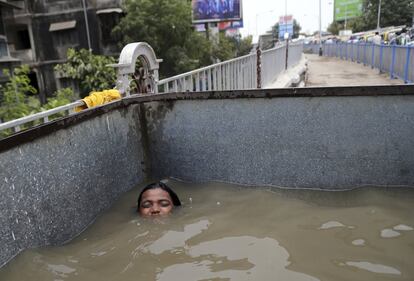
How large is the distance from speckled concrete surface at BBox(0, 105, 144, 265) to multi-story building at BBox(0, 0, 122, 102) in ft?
73.1

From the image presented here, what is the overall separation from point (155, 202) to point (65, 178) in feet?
2.57

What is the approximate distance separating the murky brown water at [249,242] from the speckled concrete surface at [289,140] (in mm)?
162

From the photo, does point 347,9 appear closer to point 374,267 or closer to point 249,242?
point 249,242

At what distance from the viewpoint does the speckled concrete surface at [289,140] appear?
10.2ft

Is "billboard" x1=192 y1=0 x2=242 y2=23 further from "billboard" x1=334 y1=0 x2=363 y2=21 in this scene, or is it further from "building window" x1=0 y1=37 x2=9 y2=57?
"billboard" x1=334 y1=0 x2=363 y2=21

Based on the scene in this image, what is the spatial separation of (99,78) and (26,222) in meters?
18.9

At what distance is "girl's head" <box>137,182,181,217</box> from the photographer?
10.5 ft

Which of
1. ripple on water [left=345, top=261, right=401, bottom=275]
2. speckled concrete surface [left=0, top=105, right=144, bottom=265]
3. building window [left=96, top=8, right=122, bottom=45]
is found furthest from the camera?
building window [left=96, top=8, right=122, bottom=45]

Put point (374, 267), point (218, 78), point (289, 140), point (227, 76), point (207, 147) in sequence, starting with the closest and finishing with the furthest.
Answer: point (374, 267)
point (289, 140)
point (207, 147)
point (218, 78)
point (227, 76)

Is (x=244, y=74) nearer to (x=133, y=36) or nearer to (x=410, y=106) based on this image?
(x=410, y=106)

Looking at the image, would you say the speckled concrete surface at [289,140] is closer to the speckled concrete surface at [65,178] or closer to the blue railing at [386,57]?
the speckled concrete surface at [65,178]

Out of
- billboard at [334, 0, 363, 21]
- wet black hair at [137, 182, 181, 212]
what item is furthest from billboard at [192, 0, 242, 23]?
billboard at [334, 0, 363, 21]

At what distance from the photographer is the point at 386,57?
17125mm

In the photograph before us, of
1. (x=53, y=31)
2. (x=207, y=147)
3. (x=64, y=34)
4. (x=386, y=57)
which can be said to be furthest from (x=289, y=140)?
(x=53, y=31)
